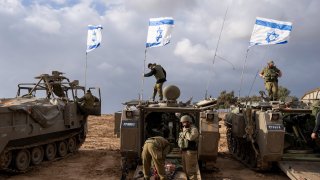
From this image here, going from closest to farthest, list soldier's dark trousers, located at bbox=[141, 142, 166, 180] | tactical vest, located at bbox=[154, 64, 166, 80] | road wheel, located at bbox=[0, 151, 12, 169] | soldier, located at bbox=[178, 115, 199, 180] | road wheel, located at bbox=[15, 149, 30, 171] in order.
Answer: soldier's dark trousers, located at bbox=[141, 142, 166, 180], soldier, located at bbox=[178, 115, 199, 180], road wheel, located at bbox=[0, 151, 12, 169], road wheel, located at bbox=[15, 149, 30, 171], tactical vest, located at bbox=[154, 64, 166, 80]

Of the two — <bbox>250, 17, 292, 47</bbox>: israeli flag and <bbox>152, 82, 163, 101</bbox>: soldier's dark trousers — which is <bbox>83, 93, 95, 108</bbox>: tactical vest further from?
<bbox>250, 17, 292, 47</bbox>: israeli flag

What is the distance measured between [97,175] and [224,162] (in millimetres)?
4668

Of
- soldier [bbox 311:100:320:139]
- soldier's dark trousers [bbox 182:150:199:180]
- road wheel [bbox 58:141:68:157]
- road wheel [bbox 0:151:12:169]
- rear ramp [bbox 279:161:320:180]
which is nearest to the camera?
soldier's dark trousers [bbox 182:150:199:180]

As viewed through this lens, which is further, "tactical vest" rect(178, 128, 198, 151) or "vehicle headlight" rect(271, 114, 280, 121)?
"vehicle headlight" rect(271, 114, 280, 121)

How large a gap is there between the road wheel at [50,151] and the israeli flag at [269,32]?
26.5ft

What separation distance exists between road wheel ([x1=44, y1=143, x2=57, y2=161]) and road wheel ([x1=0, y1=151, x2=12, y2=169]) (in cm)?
216

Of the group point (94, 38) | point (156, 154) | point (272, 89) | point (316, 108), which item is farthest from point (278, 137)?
point (94, 38)

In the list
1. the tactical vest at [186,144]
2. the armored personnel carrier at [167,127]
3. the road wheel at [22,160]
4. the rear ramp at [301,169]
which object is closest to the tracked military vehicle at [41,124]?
the road wheel at [22,160]

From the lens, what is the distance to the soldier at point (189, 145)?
395 inches

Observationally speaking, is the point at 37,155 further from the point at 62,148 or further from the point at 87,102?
the point at 87,102

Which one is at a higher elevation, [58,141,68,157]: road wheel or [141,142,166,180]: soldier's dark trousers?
[141,142,166,180]: soldier's dark trousers

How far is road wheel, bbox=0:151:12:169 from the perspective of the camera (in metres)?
12.1

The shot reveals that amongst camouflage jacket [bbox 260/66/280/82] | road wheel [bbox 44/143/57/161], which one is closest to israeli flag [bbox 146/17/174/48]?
camouflage jacket [bbox 260/66/280/82]

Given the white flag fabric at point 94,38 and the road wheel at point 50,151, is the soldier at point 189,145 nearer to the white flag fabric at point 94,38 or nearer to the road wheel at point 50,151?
the road wheel at point 50,151
